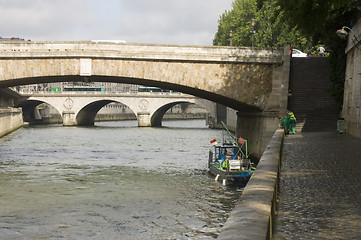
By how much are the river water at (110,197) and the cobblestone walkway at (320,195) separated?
3.26 meters

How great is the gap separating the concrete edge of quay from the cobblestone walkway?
357mm

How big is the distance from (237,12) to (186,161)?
3047 centimetres

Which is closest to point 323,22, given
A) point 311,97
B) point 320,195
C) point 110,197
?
point 311,97

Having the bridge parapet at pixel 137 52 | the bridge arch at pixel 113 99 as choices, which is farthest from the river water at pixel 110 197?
the bridge arch at pixel 113 99

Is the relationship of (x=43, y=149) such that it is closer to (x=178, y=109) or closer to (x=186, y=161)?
(x=186, y=161)

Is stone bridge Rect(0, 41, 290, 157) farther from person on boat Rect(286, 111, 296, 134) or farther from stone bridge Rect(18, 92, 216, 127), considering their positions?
stone bridge Rect(18, 92, 216, 127)

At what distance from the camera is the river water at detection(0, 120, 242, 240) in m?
13.7

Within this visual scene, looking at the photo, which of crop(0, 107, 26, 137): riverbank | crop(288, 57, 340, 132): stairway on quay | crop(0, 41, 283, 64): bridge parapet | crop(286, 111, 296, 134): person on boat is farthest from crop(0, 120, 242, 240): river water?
crop(0, 107, 26, 137): riverbank

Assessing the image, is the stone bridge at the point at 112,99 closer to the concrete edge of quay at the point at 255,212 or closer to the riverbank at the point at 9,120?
the riverbank at the point at 9,120

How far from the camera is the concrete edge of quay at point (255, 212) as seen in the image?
15.2 ft

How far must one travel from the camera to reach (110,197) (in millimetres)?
18422

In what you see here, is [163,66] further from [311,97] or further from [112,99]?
[112,99]

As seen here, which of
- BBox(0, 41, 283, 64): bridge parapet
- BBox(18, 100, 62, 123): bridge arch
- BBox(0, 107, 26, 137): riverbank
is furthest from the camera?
BBox(18, 100, 62, 123): bridge arch

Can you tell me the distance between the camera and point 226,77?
88.3 feet
